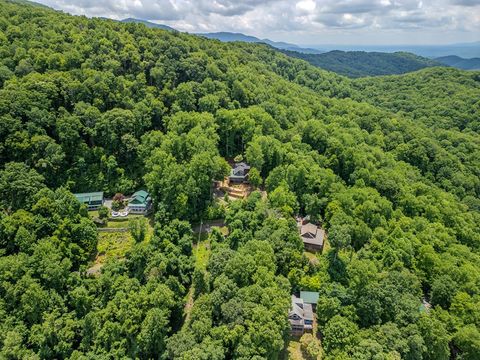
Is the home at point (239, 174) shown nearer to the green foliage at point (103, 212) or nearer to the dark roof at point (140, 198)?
the dark roof at point (140, 198)

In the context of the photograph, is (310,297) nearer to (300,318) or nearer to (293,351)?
(300,318)

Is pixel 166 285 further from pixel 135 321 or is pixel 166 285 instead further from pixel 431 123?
pixel 431 123

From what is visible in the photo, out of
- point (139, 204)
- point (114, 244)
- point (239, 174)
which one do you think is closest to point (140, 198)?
point (139, 204)

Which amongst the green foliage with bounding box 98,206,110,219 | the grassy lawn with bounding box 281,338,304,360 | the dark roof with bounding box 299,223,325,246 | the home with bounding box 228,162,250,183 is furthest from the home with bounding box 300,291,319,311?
the green foliage with bounding box 98,206,110,219

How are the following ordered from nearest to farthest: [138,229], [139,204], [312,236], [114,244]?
1. [138,229]
2. [114,244]
3. [312,236]
4. [139,204]

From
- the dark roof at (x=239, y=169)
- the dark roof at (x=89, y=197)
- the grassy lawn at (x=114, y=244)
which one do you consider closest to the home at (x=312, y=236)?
the dark roof at (x=239, y=169)

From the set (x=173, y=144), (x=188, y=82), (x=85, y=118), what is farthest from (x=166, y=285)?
(x=188, y=82)

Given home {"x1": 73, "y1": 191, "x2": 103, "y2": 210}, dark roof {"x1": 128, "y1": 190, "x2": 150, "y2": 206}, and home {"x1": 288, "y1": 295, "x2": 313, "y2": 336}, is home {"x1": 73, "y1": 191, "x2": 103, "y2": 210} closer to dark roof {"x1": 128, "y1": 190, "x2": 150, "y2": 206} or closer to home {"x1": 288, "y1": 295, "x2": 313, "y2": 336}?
dark roof {"x1": 128, "y1": 190, "x2": 150, "y2": 206}
